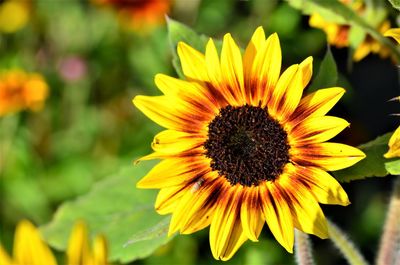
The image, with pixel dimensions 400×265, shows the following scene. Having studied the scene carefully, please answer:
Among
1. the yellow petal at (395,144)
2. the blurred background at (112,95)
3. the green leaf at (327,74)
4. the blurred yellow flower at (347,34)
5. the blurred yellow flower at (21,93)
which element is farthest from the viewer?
the blurred yellow flower at (21,93)

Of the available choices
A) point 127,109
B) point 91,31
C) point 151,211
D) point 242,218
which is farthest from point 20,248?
point 91,31

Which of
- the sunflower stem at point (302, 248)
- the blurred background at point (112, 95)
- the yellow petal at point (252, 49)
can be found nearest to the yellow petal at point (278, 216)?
the sunflower stem at point (302, 248)

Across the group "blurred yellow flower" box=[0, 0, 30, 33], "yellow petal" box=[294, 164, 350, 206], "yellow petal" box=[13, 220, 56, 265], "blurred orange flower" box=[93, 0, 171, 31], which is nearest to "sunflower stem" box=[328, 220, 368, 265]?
"yellow petal" box=[294, 164, 350, 206]

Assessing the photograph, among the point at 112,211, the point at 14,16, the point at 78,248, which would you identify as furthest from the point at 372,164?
the point at 14,16

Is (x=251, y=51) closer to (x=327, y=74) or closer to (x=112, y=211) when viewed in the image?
(x=327, y=74)

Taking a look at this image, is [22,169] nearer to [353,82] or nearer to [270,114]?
[353,82]

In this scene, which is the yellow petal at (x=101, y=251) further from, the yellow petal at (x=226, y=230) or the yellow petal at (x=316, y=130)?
the yellow petal at (x=316, y=130)
